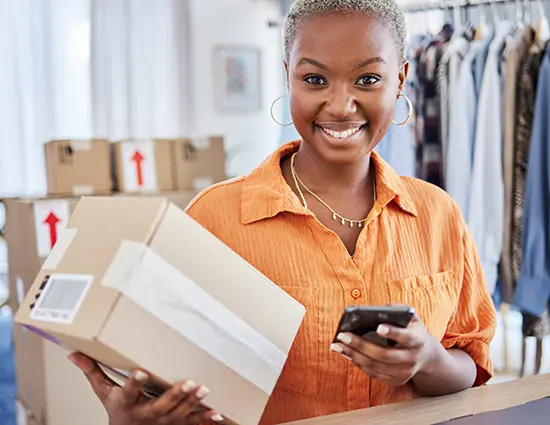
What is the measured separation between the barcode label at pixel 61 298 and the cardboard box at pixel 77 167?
63.2 inches

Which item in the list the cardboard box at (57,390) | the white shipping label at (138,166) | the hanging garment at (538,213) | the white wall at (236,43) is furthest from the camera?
the white wall at (236,43)

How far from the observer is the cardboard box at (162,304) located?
26.8 inches

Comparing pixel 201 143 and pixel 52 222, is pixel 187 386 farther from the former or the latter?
pixel 201 143

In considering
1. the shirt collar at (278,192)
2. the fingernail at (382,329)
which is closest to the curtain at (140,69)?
the shirt collar at (278,192)

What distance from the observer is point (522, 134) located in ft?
7.47

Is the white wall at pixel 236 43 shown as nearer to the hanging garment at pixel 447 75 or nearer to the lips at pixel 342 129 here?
the hanging garment at pixel 447 75

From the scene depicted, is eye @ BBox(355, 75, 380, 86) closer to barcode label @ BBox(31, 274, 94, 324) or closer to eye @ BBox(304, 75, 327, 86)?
eye @ BBox(304, 75, 327, 86)

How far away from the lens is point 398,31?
1.00 metres

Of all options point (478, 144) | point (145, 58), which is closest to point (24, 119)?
point (145, 58)

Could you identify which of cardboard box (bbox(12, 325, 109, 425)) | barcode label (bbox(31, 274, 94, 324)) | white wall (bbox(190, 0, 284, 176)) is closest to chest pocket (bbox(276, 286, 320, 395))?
barcode label (bbox(31, 274, 94, 324))

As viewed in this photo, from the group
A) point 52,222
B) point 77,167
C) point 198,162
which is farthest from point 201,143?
point 52,222

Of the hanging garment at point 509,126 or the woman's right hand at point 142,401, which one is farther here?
the hanging garment at point 509,126

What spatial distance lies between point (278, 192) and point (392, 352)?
→ 29cm

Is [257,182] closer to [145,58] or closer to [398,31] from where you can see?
[398,31]
